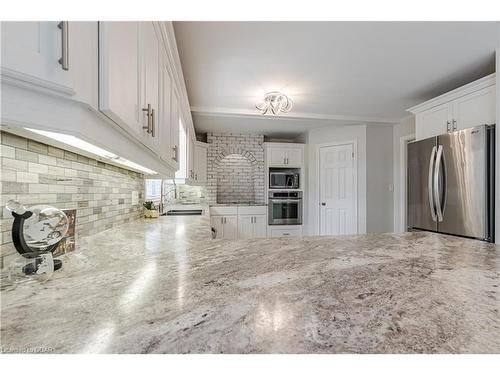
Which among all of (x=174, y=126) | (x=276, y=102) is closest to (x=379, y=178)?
(x=276, y=102)

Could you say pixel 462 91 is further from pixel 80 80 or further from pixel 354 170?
pixel 80 80

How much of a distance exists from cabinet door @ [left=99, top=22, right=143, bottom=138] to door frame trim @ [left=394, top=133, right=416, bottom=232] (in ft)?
13.6

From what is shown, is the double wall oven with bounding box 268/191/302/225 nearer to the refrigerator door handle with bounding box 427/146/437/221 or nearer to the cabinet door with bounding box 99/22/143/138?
the refrigerator door handle with bounding box 427/146/437/221

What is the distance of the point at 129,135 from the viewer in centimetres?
90

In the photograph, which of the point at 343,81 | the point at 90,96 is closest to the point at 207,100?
the point at 343,81

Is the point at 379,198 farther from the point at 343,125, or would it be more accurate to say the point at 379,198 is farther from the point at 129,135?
the point at 129,135

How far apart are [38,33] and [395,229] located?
471cm

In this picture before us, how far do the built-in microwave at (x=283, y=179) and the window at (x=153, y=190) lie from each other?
2117 millimetres

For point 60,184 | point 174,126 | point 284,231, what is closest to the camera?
point 60,184

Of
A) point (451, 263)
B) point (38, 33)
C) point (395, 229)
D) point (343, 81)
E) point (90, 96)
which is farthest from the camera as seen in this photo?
point (395, 229)

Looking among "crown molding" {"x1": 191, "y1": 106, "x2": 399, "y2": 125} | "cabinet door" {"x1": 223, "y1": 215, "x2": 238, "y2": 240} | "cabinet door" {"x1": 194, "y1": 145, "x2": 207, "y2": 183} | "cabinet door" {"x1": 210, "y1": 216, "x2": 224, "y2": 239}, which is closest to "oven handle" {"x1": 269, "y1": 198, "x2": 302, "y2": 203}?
"cabinet door" {"x1": 223, "y1": 215, "x2": 238, "y2": 240}

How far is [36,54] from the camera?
492 millimetres

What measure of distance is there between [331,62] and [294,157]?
2554 mm

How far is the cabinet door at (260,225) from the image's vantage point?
457 cm
